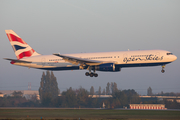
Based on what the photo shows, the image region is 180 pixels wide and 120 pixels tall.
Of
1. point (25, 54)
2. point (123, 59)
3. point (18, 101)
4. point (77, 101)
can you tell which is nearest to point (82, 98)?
point (77, 101)

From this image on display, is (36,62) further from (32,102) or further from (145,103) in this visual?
(145,103)

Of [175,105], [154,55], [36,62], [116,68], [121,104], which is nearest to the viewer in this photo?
[154,55]

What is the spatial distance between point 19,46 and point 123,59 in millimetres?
27024

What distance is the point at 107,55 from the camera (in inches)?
2175

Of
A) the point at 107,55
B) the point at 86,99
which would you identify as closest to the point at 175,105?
the point at 86,99

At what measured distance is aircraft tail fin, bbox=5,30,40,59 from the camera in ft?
209

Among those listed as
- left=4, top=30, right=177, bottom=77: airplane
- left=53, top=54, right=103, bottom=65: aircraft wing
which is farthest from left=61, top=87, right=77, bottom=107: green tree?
left=53, top=54, right=103, bottom=65: aircraft wing

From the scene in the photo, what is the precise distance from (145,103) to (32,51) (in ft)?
139

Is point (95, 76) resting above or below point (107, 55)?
below

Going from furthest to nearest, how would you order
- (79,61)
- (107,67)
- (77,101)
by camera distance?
(77,101)
(79,61)
(107,67)

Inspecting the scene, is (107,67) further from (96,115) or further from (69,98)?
(69,98)

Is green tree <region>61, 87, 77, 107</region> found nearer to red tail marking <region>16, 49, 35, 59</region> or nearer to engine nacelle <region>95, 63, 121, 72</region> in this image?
red tail marking <region>16, 49, 35, 59</region>

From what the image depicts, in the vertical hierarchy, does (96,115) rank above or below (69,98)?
below

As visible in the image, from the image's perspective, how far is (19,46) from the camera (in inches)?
2534
